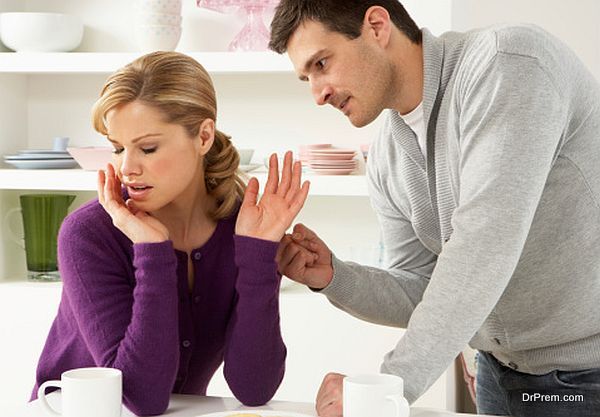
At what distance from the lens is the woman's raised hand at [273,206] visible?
1858mm

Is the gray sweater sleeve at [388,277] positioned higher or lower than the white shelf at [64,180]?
higher

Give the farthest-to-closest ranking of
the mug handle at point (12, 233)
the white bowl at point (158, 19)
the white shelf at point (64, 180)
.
Result: the mug handle at point (12, 233) → the white bowl at point (158, 19) → the white shelf at point (64, 180)

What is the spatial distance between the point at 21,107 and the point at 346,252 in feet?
4.36

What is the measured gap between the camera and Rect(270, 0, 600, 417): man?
5.26 ft

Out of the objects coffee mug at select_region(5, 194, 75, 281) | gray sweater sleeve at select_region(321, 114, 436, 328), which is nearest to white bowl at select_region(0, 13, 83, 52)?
coffee mug at select_region(5, 194, 75, 281)

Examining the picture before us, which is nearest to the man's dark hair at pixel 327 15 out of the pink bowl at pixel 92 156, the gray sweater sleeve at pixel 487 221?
the gray sweater sleeve at pixel 487 221

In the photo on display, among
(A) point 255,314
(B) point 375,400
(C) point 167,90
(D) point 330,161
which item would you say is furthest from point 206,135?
(D) point 330,161

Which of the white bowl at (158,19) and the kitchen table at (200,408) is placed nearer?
the kitchen table at (200,408)

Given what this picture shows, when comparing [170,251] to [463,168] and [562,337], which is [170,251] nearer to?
[463,168]

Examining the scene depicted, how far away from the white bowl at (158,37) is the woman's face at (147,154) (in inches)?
65.2

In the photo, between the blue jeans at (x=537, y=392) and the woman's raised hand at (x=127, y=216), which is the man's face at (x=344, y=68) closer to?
the woman's raised hand at (x=127, y=216)

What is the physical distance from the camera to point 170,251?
1.81 metres

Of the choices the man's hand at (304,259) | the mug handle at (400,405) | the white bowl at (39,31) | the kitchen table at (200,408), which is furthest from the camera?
the white bowl at (39,31)

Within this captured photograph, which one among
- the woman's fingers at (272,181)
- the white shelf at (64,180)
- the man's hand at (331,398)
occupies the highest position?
the woman's fingers at (272,181)
